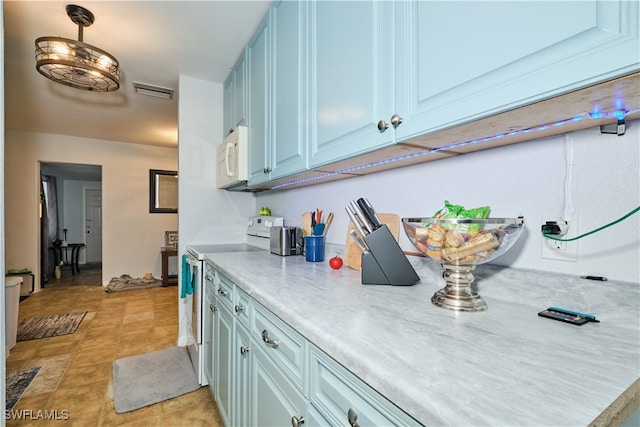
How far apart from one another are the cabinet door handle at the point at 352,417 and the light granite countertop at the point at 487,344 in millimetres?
88

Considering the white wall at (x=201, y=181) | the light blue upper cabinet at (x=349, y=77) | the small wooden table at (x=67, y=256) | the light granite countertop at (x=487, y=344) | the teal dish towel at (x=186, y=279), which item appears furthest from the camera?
the small wooden table at (x=67, y=256)

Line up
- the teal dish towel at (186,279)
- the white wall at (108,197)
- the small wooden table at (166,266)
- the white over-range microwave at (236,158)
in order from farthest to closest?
1. the small wooden table at (166,266)
2. the white wall at (108,197)
3. the teal dish towel at (186,279)
4. the white over-range microwave at (236,158)

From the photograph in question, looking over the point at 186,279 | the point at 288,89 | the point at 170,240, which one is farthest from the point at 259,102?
the point at 170,240

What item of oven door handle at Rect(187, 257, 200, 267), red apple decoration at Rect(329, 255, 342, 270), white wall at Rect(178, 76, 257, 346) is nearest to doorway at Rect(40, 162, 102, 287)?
white wall at Rect(178, 76, 257, 346)

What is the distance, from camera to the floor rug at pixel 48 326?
9.36 ft

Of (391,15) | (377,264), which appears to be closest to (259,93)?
(391,15)

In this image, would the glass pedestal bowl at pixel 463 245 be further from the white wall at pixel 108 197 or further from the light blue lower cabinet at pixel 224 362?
the white wall at pixel 108 197

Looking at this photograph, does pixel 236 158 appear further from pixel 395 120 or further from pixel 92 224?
pixel 92 224

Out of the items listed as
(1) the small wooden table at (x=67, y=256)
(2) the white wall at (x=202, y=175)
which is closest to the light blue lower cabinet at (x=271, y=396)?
(2) the white wall at (x=202, y=175)

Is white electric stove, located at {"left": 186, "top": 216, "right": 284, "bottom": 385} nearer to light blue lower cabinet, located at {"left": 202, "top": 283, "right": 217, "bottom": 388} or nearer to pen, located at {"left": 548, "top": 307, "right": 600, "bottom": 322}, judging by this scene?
light blue lower cabinet, located at {"left": 202, "top": 283, "right": 217, "bottom": 388}

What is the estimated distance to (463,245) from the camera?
79 centimetres

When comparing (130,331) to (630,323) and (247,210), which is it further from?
(630,323)

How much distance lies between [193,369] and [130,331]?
4.01 ft

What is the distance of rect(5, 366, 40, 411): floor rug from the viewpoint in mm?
1844
